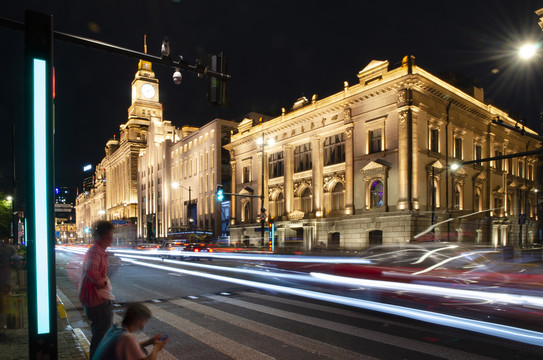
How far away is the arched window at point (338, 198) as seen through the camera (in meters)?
40.5

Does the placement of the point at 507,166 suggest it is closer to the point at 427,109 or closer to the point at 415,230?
the point at 427,109

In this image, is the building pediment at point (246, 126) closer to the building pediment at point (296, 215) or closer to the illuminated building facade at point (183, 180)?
the illuminated building facade at point (183, 180)

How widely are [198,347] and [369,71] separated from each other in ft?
113

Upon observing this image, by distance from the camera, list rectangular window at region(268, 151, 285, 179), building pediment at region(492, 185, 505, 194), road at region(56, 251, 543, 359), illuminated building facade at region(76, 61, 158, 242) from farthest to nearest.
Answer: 1. illuminated building facade at region(76, 61, 158, 242)
2. rectangular window at region(268, 151, 285, 179)
3. building pediment at region(492, 185, 505, 194)
4. road at region(56, 251, 543, 359)

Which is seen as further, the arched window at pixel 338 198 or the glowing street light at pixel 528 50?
the arched window at pixel 338 198

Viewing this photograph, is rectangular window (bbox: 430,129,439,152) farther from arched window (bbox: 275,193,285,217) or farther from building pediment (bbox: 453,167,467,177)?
arched window (bbox: 275,193,285,217)

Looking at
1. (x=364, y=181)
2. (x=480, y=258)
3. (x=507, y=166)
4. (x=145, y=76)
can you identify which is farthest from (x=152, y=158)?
(x=480, y=258)

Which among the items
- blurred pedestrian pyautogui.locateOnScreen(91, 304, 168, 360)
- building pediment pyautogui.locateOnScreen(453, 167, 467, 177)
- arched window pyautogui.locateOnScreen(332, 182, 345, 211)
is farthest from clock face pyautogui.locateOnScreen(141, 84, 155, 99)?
blurred pedestrian pyautogui.locateOnScreen(91, 304, 168, 360)

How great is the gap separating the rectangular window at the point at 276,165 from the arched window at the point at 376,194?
13.3 metres

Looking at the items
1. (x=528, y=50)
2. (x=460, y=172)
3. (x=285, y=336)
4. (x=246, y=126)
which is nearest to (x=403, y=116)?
(x=460, y=172)

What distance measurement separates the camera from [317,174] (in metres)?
42.5

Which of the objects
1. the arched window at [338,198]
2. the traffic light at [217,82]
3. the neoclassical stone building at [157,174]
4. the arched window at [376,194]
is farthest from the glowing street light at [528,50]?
the neoclassical stone building at [157,174]

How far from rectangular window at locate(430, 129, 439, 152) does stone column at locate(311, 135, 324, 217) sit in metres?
10.8

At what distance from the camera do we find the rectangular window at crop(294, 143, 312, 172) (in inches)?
1759
